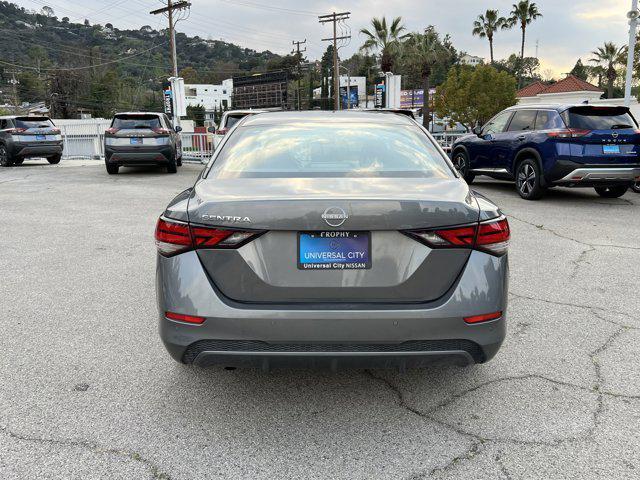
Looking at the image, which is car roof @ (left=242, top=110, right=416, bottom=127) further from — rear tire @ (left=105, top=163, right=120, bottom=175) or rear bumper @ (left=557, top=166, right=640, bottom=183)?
rear tire @ (left=105, top=163, right=120, bottom=175)

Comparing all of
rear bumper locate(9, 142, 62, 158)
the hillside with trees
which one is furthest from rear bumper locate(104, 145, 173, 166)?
the hillside with trees

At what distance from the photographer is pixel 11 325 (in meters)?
4.45

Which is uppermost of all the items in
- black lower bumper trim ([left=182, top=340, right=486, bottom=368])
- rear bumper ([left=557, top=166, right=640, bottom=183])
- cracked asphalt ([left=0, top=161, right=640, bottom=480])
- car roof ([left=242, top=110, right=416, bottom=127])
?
car roof ([left=242, top=110, right=416, bottom=127])

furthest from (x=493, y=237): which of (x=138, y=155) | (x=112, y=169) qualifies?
(x=112, y=169)

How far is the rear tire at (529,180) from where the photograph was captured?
10656mm

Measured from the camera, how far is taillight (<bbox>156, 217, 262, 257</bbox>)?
266 centimetres

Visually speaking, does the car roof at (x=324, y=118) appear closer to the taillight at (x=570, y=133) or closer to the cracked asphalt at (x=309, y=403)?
the cracked asphalt at (x=309, y=403)

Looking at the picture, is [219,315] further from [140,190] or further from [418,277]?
[140,190]

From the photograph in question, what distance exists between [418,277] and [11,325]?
3.44 metres

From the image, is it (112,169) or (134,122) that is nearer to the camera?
(134,122)

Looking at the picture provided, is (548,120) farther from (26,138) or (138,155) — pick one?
(26,138)

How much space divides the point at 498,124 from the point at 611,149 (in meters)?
2.64

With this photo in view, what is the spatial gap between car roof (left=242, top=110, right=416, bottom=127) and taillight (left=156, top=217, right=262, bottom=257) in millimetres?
1360

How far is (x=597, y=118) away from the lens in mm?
10117
